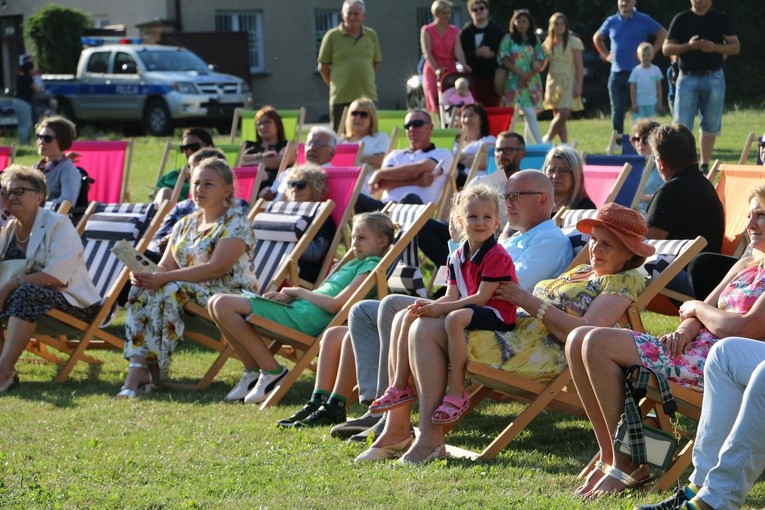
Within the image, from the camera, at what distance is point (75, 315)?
24.9 ft

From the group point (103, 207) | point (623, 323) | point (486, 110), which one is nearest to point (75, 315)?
point (103, 207)

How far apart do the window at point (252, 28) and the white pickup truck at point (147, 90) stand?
6908mm

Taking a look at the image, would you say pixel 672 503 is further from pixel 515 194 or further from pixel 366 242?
pixel 366 242

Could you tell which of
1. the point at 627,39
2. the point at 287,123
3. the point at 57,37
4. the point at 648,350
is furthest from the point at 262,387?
the point at 57,37

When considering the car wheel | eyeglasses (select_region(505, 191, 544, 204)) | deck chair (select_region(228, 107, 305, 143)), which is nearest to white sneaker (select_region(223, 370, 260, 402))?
eyeglasses (select_region(505, 191, 544, 204))

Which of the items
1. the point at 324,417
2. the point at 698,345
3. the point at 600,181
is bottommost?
the point at 324,417

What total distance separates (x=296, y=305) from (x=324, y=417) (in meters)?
0.83

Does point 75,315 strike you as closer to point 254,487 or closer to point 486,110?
point 254,487

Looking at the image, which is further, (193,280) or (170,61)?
(170,61)

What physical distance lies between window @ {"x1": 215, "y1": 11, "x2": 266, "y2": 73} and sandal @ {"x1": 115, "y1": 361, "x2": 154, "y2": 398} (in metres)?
23.8

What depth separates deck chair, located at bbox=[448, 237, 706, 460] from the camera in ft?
16.6

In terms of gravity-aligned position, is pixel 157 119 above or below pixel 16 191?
below

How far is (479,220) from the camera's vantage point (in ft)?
17.2

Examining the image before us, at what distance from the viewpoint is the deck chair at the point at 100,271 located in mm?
7582
